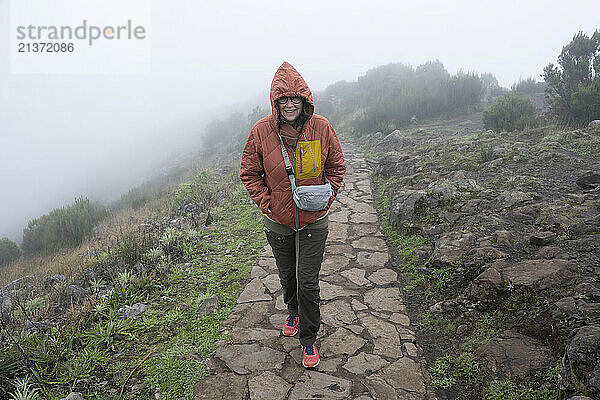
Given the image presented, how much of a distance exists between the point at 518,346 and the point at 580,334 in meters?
0.50

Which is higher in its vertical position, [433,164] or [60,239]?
[433,164]

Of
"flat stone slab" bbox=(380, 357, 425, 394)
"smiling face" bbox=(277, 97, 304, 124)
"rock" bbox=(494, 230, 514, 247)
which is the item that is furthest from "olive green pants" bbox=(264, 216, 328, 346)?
"rock" bbox=(494, 230, 514, 247)

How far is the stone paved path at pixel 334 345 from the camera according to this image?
2566 millimetres

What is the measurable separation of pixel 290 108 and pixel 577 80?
34.9 ft

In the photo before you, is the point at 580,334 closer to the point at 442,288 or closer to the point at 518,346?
the point at 518,346

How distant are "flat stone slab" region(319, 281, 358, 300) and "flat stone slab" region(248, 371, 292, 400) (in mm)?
1265

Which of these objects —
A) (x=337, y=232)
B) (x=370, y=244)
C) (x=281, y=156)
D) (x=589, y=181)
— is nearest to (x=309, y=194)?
(x=281, y=156)

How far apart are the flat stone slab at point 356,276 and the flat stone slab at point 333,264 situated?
5.6 inches

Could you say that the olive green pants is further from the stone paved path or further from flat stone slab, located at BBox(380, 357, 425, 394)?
flat stone slab, located at BBox(380, 357, 425, 394)

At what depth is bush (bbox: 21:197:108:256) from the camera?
9.48 m

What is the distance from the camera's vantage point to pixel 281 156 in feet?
8.27

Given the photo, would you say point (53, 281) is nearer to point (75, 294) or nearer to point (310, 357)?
point (75, 294)

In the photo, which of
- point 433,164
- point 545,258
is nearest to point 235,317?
point 545,258

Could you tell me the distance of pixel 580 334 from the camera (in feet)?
6.97
